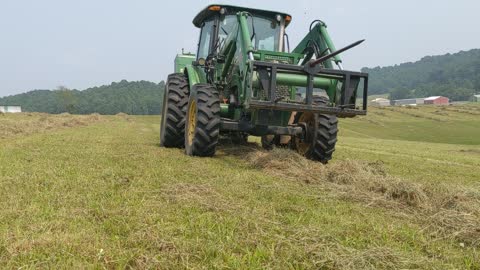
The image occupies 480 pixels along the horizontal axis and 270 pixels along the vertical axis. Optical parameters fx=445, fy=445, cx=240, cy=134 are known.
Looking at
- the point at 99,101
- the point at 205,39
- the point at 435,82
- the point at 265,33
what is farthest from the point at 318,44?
the point at 435,82

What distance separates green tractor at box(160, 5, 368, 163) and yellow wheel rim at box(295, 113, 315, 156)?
2 cm

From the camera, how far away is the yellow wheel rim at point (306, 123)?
27.2 feet

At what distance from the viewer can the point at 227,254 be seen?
270 centimetres

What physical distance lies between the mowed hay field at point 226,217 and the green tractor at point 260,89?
1076 millimetres

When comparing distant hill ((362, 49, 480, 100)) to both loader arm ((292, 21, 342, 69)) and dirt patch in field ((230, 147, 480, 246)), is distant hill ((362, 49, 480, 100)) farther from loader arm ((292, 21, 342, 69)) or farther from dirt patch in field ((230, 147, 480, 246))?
dirt patch in field ((230, 147, 480, 246))

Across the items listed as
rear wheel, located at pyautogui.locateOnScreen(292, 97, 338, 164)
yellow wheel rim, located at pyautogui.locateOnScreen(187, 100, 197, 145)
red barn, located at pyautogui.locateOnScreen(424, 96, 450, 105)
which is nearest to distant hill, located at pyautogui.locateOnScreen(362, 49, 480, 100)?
red barn, located at pyautogui.locateOnScreen(424, 96, 450, 105)

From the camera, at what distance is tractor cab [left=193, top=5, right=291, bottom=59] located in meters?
8.66

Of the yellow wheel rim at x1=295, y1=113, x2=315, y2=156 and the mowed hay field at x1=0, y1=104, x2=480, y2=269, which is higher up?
the yellow wheel rim at x1=295, y1=113, x2=315, y2=156

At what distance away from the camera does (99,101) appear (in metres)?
98.4

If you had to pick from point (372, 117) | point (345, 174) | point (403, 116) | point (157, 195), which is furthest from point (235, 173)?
point (403, 116)

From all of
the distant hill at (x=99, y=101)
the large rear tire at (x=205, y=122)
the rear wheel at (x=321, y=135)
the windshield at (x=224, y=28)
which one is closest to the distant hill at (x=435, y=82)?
the distant hill at (x=99, y=101)

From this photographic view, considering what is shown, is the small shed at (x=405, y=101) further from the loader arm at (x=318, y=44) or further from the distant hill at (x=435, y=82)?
the loader arm at (x=318, y=44)

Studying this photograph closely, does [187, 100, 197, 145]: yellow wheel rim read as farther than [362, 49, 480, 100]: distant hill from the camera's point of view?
No

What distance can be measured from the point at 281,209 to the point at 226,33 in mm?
5690
